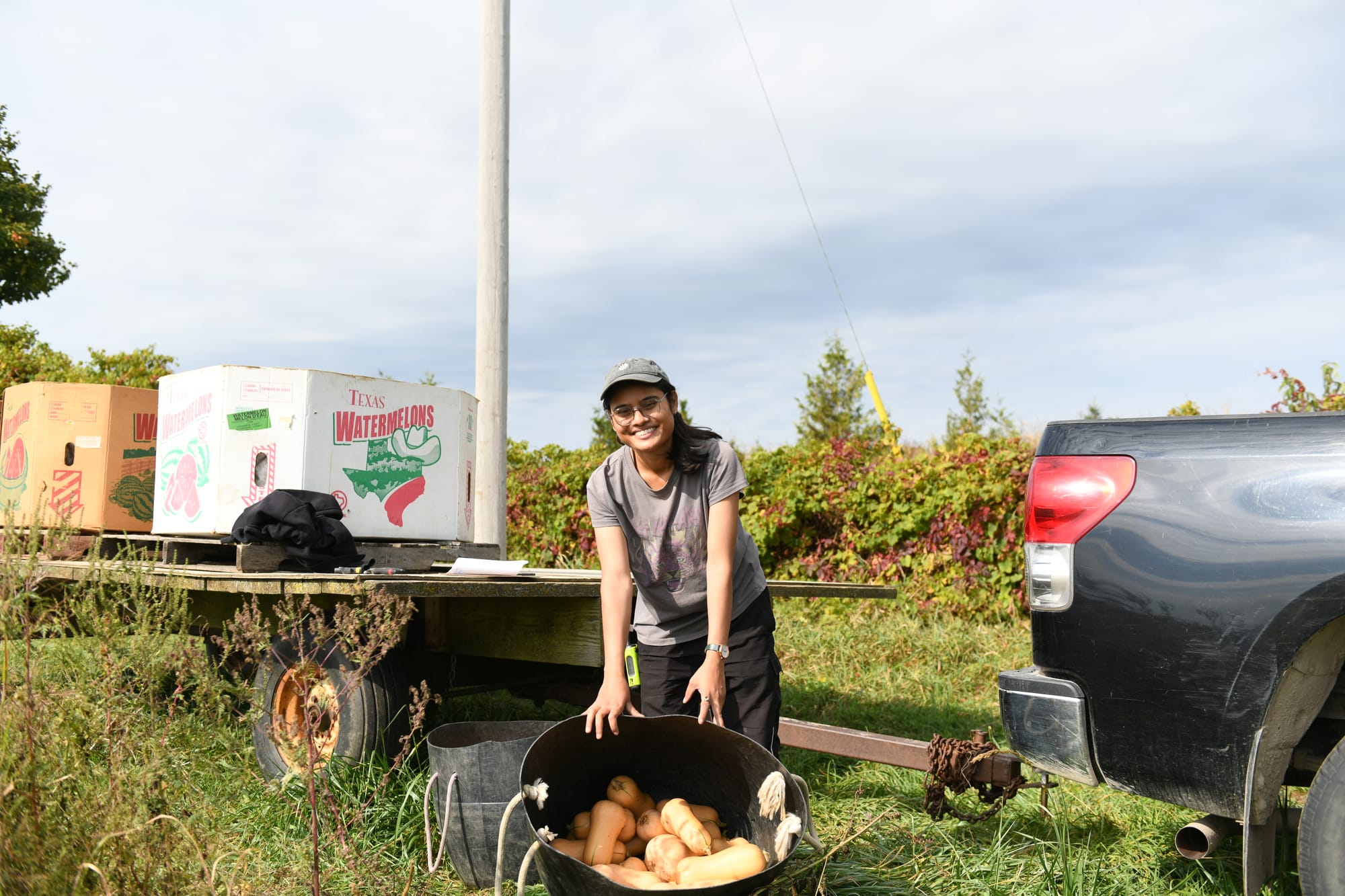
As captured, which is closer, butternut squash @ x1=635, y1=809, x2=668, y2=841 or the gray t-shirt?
butternut squash @ x1=635, y1=809, x2=668, y2=841

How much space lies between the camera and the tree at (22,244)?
2169 cm

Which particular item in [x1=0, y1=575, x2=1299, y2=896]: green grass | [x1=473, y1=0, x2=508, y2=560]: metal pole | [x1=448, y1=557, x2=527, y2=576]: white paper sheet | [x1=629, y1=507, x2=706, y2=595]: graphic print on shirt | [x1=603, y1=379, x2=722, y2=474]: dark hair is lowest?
[x1=0, y1=575, x2=1299, y2=896]: green grass

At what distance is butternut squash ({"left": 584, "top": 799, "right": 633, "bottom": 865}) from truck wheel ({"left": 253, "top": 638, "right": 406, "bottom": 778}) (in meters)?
1.31

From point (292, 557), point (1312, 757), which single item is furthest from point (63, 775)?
point (1312, 757)

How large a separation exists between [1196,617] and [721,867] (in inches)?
50.5

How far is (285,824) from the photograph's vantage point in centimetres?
348

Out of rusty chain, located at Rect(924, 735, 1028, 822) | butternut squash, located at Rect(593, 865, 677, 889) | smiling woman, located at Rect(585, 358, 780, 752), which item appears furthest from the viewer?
rusty chain, located at Rect(924, 735, 1028, 822)

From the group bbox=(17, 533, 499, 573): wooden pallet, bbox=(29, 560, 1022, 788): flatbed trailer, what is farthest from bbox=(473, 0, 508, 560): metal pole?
bbox=(29, 560, 1022, 788): flatbed trailer

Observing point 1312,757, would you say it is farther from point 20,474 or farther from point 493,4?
point 493,4

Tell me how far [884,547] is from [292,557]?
18.8 ft

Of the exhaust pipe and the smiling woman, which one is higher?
the smiling woman

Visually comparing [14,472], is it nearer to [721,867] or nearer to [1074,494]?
[721,867]

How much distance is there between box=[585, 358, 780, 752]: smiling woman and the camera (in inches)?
118

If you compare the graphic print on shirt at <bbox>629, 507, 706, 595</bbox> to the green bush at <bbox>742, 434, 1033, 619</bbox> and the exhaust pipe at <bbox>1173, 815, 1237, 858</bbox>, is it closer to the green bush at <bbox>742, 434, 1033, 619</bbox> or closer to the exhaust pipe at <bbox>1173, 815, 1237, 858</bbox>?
the exhaust pipe at <bbox>1173, 815, 1237, 858</bbox>
